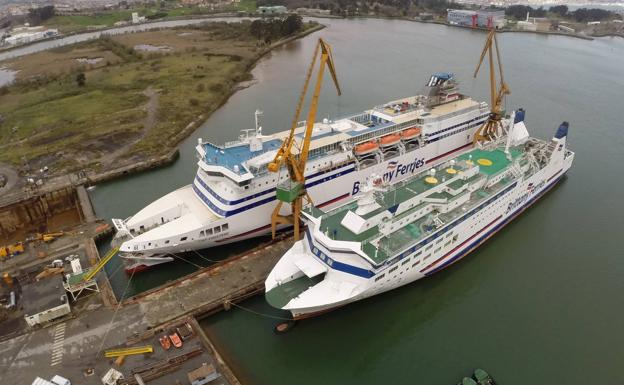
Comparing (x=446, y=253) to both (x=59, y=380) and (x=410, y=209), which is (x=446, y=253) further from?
(x=59, y=380)

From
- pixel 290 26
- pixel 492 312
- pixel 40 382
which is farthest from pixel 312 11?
pixel 40 382

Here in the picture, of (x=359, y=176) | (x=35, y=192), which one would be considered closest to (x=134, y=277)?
(x=35, y=192)

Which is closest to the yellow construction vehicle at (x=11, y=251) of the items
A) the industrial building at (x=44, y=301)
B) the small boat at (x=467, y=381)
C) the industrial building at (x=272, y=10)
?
the industrial building at (x=44, y=301)

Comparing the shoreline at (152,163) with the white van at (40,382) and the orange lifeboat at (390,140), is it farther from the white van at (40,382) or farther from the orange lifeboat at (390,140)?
the orange lifeboat at (390,140)

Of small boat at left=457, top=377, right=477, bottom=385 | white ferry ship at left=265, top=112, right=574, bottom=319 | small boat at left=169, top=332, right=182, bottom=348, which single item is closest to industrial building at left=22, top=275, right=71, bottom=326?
small boat at left=169, top=332, right=182, bottom=348

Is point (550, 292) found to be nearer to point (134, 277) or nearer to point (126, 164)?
point (134, 277)
